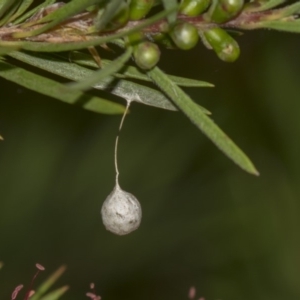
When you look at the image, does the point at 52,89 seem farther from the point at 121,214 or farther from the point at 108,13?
the point at 121,214

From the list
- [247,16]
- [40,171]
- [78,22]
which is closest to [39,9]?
[78,22]

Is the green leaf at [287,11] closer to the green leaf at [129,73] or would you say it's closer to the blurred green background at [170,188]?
the green leaf at [129,73]

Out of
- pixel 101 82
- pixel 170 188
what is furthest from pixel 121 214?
pixel 170 188

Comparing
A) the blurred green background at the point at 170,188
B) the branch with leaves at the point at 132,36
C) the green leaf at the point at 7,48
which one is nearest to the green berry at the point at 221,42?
the branch with leaves at the point at 132,36

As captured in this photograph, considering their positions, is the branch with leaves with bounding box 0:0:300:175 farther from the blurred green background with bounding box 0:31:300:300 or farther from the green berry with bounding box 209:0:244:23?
the blurred green background with bounding box 0:31:300:300

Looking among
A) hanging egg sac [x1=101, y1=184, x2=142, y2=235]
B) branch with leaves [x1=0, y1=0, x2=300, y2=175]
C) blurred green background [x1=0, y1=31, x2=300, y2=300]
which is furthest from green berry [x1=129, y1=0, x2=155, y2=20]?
blurred green background [x1=0, y1=31, x2=300, y2=300]

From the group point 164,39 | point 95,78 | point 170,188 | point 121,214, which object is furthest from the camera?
point 170,188
